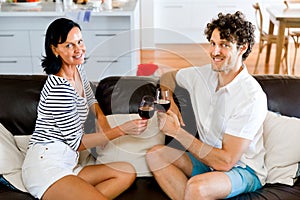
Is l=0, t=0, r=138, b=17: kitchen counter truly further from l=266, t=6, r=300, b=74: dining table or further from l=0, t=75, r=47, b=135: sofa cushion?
l=0, t=75, r=47, b=135: sofa cushion

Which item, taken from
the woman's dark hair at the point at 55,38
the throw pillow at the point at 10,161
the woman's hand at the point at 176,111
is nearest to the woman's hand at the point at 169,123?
the woman's hand at the point at 176,111

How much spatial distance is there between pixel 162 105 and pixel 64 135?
0.48 meters

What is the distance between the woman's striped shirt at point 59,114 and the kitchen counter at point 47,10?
6.71 feet

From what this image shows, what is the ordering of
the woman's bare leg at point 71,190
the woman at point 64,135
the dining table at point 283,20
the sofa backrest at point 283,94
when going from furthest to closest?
1. the dining table at point 283,20
2. the sofa backrest at point 283,94
3. the woman at point 64,135
4. the woman's bare leg at point 71,190

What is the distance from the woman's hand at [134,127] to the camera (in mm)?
2014

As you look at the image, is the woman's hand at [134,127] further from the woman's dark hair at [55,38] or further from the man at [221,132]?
the woman's dark hair at [55,38]

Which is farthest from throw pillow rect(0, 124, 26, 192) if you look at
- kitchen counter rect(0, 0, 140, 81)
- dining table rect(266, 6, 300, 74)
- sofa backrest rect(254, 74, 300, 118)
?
dining table rect(266, 6, 300, 74)

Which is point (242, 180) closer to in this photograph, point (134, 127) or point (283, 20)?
point (134, 127)

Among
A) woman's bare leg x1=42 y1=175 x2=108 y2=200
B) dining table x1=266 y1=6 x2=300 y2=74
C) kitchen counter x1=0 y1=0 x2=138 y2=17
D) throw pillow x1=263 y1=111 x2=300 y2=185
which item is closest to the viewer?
woman's bare leg x1=42 y1=175 x2=108 y2=200

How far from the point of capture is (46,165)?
2.00 meters

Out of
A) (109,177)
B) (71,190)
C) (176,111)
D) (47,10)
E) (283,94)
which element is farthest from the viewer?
(47,10)

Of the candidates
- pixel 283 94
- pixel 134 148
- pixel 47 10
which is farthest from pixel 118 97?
pixel 47 10

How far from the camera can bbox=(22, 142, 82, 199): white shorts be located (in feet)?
6.44

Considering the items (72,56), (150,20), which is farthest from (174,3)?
(72,56)
